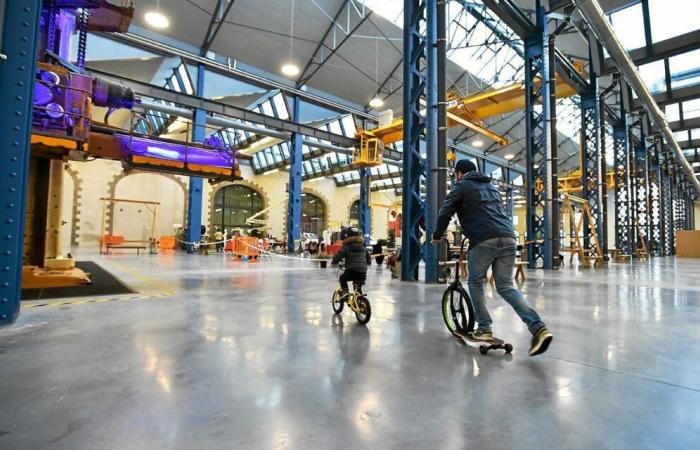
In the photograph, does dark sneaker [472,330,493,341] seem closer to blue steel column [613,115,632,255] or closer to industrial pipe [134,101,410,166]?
industrial pipe [134,101,410,166]

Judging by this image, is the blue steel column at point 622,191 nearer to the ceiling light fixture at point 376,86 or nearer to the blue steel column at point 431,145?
the ceiling light fixture at point 376,86

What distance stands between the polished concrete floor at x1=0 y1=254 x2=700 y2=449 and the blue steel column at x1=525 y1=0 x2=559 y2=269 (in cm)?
820

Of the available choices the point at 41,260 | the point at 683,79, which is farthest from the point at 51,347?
the point at 683,79

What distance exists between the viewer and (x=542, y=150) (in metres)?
12.4

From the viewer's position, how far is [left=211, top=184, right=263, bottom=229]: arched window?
96.8ft

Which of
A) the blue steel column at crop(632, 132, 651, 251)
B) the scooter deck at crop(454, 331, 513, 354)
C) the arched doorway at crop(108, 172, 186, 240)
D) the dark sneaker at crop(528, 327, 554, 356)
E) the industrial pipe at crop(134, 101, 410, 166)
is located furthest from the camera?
the arched doorway at crop(108, 172, 186, 240)

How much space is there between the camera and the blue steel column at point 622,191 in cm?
1925

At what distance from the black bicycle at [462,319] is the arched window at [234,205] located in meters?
27.8

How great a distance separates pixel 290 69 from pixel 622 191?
64.3 feet

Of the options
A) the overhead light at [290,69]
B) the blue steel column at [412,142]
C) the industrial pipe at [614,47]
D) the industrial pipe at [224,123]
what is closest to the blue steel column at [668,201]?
the industrial pipe at [614,47]

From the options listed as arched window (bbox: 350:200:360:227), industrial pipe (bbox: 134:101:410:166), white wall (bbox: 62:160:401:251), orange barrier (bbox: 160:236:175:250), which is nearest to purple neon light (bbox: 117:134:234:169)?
industrial pipe (bbox: 134:101:410:166)

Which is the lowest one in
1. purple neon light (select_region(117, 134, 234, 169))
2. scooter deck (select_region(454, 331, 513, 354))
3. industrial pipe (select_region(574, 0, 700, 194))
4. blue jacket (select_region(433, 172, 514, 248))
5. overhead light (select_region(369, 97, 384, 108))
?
scooter deck (select_region(454, 331, 513, 354))

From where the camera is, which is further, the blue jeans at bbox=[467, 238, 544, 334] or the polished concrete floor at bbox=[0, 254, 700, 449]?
the blue jeans at bbox=[467, 238, 544, 334]

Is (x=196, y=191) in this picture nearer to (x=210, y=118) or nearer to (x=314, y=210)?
(x=210, y=118)
